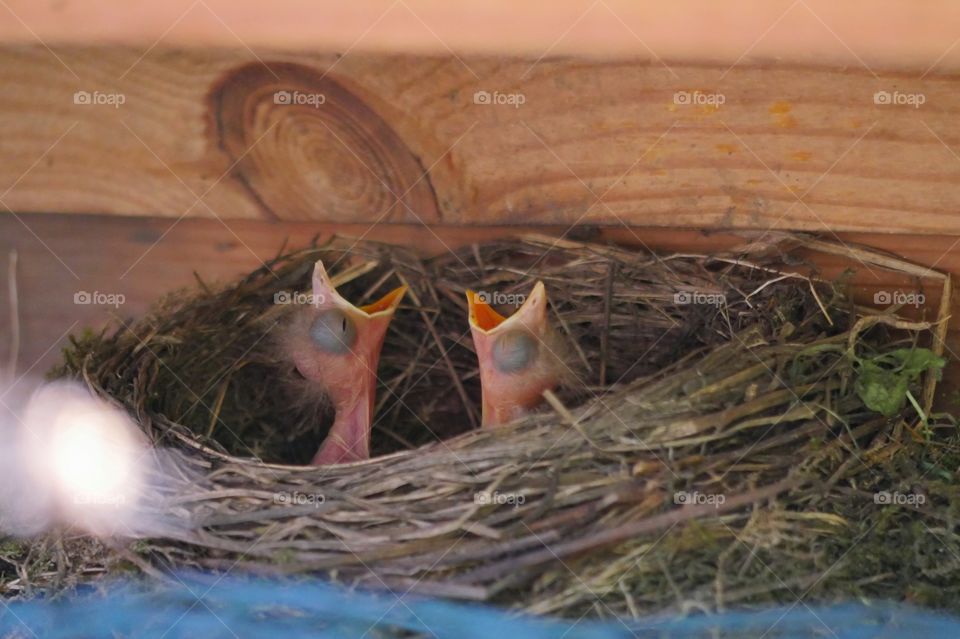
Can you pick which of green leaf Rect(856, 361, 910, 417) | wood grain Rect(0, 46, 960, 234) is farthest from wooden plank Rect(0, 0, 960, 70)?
green leaf Rect(856, 361, 910, 417)

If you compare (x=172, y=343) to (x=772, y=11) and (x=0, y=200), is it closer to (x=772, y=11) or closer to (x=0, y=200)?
(x=0, y=200)

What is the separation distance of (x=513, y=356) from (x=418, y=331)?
228mm

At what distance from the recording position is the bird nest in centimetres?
99

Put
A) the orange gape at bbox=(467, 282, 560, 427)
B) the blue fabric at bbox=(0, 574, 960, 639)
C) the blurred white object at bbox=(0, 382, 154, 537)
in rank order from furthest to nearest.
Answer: the orange gape at bbox=(467, 282, 560, 427) → the blurred white object at bbox=(0, 382, 154, 537) → the blue fabric at bbox=(0, 574, 960, 639)

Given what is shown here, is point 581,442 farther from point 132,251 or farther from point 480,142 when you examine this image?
point 132,251

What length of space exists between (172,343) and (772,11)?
2.54 feet

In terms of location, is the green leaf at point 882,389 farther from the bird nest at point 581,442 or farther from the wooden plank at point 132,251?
the wooden plank at point 132,251

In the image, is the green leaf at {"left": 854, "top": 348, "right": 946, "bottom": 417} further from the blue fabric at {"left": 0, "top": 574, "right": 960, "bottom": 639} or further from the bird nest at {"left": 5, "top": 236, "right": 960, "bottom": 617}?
the blue fabric at {"left": 0, "top": 574, "right": 960, "bottom": 639}

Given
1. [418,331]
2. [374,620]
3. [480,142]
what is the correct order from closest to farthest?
[374,620]
[480,142]
[418,331]

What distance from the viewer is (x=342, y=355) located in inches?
53.0

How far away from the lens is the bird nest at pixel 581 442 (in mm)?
995

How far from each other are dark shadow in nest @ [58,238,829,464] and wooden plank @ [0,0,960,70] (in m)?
0.25

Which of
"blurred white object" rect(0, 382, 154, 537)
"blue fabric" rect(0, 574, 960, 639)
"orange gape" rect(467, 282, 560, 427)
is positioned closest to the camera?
"blue fabric" rect(0, 574, 960, 639)

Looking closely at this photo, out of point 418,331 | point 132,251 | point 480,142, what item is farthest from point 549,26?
point 132,251
